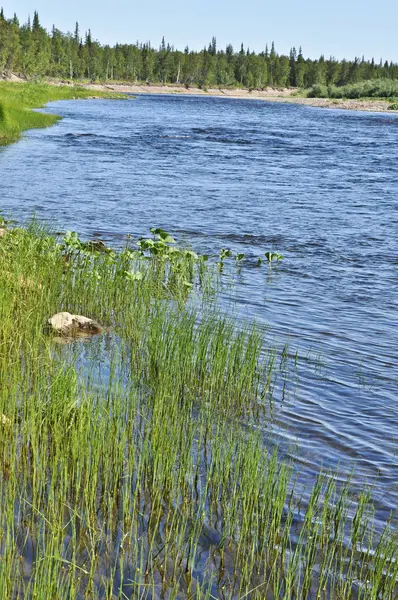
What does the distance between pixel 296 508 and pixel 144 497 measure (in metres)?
1.13

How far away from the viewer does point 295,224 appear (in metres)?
20.3

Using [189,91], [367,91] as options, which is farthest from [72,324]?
[189,91]

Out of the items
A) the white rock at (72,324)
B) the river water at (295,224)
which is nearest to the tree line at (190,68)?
the river water at (295,224)

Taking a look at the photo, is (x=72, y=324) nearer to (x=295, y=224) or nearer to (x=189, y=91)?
(x=295, y=224)

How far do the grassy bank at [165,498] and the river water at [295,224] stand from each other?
74 cm

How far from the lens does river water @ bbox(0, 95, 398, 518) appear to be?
7.92 metres

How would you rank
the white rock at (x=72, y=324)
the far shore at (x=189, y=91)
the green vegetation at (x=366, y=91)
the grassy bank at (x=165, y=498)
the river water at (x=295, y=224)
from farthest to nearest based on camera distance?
the far shore at (x=189, y=91), the green vegetation at (x=366, y=91), the white rock at (x=72, y=324), the river water at (x=295, y=224), the grassy bank at (x=165, y=498)

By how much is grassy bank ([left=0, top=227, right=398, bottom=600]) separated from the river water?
0.74 m

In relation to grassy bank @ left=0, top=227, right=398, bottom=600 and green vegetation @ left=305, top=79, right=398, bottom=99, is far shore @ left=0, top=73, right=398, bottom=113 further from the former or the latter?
grassy bank @ left=0, top=227, right=398, bottom=600

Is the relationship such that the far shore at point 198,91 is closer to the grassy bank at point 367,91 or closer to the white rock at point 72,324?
the grassy bank at point 367,91

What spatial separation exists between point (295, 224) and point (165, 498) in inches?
598

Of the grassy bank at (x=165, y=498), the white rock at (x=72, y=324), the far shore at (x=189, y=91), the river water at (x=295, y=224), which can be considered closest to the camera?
the grassy bank at (x=165, y=498)

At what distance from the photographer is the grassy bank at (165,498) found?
4809 millimetres

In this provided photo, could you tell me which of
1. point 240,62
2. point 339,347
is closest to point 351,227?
point 339,347
